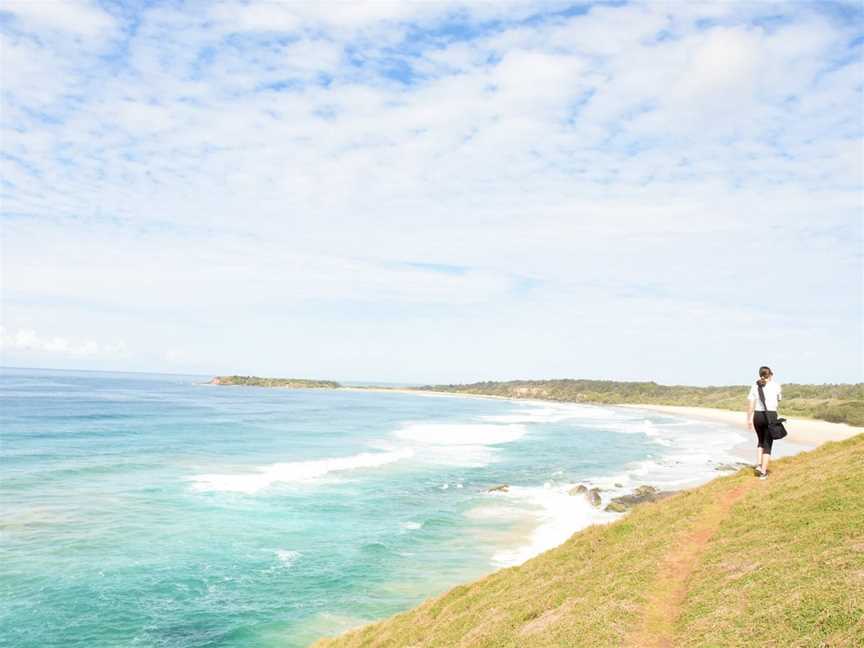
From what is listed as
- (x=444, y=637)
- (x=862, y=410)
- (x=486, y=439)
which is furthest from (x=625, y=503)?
(x=862, y=410)

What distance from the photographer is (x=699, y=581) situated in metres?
13.7

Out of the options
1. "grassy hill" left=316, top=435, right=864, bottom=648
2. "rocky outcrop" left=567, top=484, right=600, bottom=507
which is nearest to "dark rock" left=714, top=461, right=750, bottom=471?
"rocky outcrop" left=567, top=484, right=600, bottom=507

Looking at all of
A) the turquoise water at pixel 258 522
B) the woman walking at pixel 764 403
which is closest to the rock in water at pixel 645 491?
the turquoise water at pixel 258 522

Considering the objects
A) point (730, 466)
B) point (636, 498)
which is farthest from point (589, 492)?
point (730, 466)

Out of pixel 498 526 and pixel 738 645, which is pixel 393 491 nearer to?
pixel 498 526

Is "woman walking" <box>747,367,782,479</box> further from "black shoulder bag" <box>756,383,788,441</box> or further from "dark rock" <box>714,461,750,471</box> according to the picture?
"dark rock" <box>714,461,750,471</box>

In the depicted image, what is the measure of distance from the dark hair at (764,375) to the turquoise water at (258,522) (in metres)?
16.3

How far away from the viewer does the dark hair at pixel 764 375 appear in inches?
715

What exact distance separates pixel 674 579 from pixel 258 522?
2787 centimetres

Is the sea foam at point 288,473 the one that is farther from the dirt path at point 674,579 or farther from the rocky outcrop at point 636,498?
the dirt path at point 674,579

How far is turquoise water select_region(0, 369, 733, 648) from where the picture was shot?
2384 cm

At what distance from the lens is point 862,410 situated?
100 meters

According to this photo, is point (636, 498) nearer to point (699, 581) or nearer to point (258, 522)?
point (258, 522)

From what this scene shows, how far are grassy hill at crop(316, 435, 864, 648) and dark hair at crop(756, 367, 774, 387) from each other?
10.4 ft
